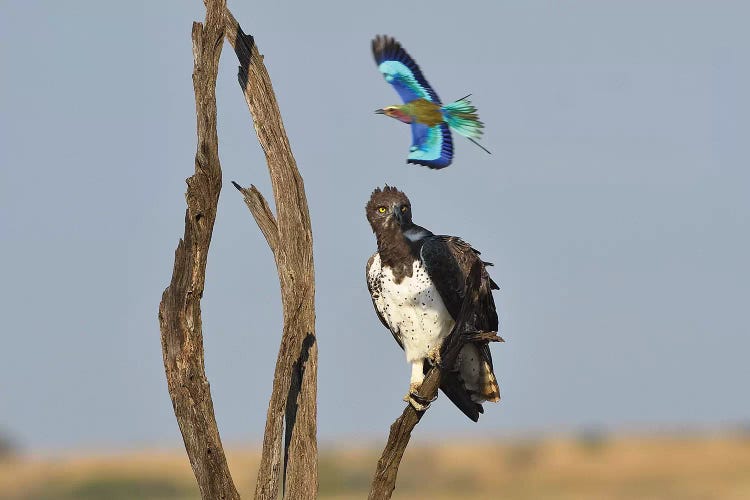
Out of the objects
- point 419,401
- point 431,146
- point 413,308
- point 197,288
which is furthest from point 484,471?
point 431,146

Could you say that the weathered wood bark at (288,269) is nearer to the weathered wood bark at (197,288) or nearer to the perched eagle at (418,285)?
the weathered wood bark at (197,288)

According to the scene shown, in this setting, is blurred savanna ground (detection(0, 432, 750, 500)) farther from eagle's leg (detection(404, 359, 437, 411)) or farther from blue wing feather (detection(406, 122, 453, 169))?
blue wing feather (detection(406, 122, 453, 169))

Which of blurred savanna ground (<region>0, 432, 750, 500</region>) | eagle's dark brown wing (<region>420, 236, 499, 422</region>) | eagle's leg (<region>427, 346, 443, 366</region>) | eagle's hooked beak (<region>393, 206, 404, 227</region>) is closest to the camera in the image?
eagle's dark brown wing (<region>420, 236, 499, 422</region>)

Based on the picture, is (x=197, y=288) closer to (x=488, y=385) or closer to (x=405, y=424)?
(x=405, y=424)

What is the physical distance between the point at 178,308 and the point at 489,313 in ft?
9.52

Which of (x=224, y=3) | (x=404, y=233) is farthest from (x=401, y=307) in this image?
(x=224, y=3)

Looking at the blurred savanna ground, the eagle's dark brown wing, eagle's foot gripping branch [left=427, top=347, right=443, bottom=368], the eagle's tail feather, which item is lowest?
the eagle's tail feather

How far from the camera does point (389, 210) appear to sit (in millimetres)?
10531

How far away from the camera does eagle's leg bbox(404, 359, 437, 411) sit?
9.67 metres

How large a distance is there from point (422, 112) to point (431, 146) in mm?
393

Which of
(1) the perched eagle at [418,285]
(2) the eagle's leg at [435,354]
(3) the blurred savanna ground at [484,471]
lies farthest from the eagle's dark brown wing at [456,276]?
(3) the blurred savanna ground at [484,471]

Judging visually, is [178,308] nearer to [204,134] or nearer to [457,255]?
[204,134]

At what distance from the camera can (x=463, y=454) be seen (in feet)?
185

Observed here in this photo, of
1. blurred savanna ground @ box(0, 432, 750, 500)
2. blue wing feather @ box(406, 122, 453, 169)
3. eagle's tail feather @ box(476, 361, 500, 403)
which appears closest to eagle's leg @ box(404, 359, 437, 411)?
eagle's tail feather @ box(476, 361, 500, 403)
